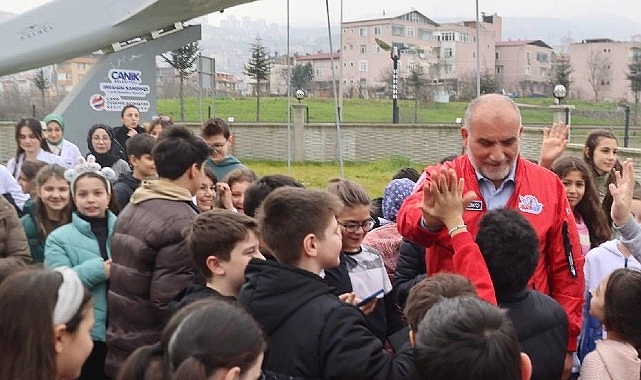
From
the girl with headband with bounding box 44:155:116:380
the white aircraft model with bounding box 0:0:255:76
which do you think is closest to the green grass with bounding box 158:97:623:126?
the white aircraft model with bounding box 0:0:255:76

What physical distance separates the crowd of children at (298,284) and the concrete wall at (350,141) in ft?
51.1

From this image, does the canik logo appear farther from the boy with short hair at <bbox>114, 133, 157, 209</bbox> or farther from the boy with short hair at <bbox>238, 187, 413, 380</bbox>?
the boy with short hair at <bbox>114, 133, 157, 209</bbox>

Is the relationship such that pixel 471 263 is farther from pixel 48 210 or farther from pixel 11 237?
pixel 48 210

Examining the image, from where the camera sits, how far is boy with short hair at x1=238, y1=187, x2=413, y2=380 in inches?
78.7

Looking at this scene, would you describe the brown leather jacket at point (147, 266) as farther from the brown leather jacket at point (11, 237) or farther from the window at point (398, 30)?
the window at point (398, 30)

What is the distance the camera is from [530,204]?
276cm

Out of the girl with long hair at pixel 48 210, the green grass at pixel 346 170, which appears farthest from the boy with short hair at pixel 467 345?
the green grass at pixel 346 170

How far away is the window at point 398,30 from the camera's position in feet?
225

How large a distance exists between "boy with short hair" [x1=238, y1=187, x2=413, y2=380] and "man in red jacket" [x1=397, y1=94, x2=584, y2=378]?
535mm

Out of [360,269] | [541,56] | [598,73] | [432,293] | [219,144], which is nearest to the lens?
[432,293]

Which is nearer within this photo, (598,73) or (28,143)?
(28,143)

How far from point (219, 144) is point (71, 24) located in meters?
6.80

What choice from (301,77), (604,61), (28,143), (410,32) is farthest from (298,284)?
(410,32)

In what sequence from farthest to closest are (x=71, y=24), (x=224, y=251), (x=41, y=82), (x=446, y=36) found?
(x=446, y=36)
(x=41, y=82)
(x=71, y=24)
(x=224, y=251)
